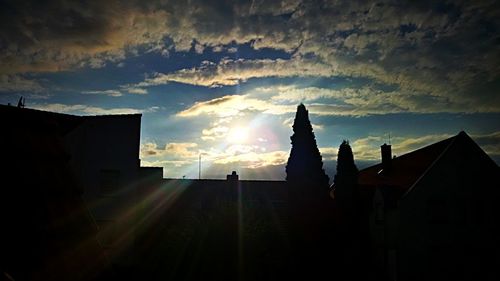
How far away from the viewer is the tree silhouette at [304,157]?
22281mm

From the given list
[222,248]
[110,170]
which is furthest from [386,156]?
[110,170]

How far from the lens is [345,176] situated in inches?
1131

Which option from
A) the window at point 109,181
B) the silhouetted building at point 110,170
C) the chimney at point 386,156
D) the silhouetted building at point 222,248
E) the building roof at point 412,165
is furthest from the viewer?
the chimney at point 386,156

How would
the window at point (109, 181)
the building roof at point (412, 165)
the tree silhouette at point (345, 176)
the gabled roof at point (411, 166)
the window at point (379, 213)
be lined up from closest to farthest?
the window at point (109, 181) → the window at point (379, 213) → the building roof at point (412, 165) → the gabled roof at point (411, 166) → the tree silhouette at point (345, 176)

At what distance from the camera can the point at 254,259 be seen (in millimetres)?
20344

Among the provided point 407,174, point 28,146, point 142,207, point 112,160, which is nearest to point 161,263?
point 142,207

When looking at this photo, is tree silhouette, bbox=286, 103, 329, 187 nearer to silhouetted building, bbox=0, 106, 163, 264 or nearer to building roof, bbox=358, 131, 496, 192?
building roof, bbox=358, 131, 496, 192

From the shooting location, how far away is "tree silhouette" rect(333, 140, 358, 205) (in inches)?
1097

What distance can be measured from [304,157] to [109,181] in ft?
42.2

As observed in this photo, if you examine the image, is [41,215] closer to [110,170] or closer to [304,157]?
[304,157]

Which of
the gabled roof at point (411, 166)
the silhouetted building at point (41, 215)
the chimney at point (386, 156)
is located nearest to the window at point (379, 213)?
the gabled roof at point (411, 166)

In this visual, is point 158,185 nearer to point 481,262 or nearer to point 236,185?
point 236,185

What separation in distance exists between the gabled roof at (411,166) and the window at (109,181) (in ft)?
67.8

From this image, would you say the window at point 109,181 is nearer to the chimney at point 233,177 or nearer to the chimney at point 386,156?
the chimney at point 233,177
